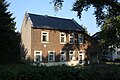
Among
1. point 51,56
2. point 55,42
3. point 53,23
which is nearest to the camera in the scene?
point 51,56

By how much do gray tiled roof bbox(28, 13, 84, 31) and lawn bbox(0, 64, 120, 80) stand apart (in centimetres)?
3170

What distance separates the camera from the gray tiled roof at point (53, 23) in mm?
43819

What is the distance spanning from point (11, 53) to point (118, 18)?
26179 mm

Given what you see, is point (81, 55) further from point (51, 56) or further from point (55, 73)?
point (55, 73)

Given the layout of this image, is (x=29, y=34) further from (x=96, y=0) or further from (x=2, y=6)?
(x=96, y=0)

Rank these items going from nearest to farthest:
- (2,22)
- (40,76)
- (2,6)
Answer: (40,76), (2,22), (2,6)

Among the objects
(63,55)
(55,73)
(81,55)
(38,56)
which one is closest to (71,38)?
(63,55)

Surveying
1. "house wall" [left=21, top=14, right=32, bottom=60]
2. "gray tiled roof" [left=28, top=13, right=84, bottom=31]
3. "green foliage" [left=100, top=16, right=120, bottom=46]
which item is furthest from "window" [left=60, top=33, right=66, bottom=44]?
"green foliage" [left=100, top=16, right=120, bottom=46]

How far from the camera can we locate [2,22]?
4138 cm

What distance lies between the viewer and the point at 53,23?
4678 cm

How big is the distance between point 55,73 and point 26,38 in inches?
1383

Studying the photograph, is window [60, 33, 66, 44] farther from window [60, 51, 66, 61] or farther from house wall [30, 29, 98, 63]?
window [60, 51, 66, 61]

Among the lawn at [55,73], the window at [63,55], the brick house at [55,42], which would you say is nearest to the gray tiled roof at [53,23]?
the brick house at [55,42]

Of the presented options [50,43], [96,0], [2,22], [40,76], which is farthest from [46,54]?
[40,76]
